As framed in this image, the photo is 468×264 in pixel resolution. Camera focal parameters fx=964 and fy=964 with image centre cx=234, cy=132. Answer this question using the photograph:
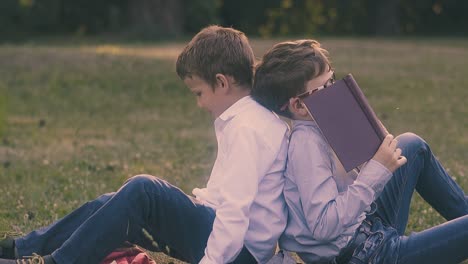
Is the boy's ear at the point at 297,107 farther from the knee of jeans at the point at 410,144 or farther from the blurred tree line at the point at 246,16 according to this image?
the blurred tree line at the point at 246,16

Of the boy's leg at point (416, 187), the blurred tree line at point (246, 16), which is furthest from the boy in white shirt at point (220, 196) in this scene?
the blurred tree line at point (246, 16)

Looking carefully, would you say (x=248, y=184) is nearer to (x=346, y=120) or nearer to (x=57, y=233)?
(x=346, y=120)

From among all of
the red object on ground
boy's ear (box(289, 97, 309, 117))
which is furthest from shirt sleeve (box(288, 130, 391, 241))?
the red object on ground

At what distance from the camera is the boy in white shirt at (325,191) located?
4.12 metres

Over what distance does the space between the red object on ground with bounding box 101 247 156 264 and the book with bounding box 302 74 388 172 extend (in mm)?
1221

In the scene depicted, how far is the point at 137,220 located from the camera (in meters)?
4.42

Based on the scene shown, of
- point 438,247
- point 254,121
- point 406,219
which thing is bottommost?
point 406,219

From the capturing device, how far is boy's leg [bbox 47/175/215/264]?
436 centimetres

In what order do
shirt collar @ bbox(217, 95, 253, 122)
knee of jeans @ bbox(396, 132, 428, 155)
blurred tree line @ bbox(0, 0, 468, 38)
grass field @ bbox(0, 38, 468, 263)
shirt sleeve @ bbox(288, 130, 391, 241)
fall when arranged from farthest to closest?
blurred tree line @ bbox(0, 0, 468, 38) < grass field @ bbox(0, 38, 468, 263) < knee of jeans @ bbox(396, 132, 428, 155) < shirt collar @ bbox(217, 95, 253, 122) < shirt sleeve @ bbox(288, 130, 391, 241)

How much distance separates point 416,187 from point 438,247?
2.56 ft

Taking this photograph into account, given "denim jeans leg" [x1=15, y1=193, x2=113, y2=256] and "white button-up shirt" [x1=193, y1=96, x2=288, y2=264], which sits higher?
"white button-up shirt" [x1=193, y1=96, x2=288, y2=264]

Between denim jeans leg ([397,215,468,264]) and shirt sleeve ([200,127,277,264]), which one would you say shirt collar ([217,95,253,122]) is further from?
denim jeans leg ([397,215,468,264])

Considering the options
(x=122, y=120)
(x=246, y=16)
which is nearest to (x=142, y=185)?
(x=122, y=120)

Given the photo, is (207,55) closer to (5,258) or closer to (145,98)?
(5,258)
